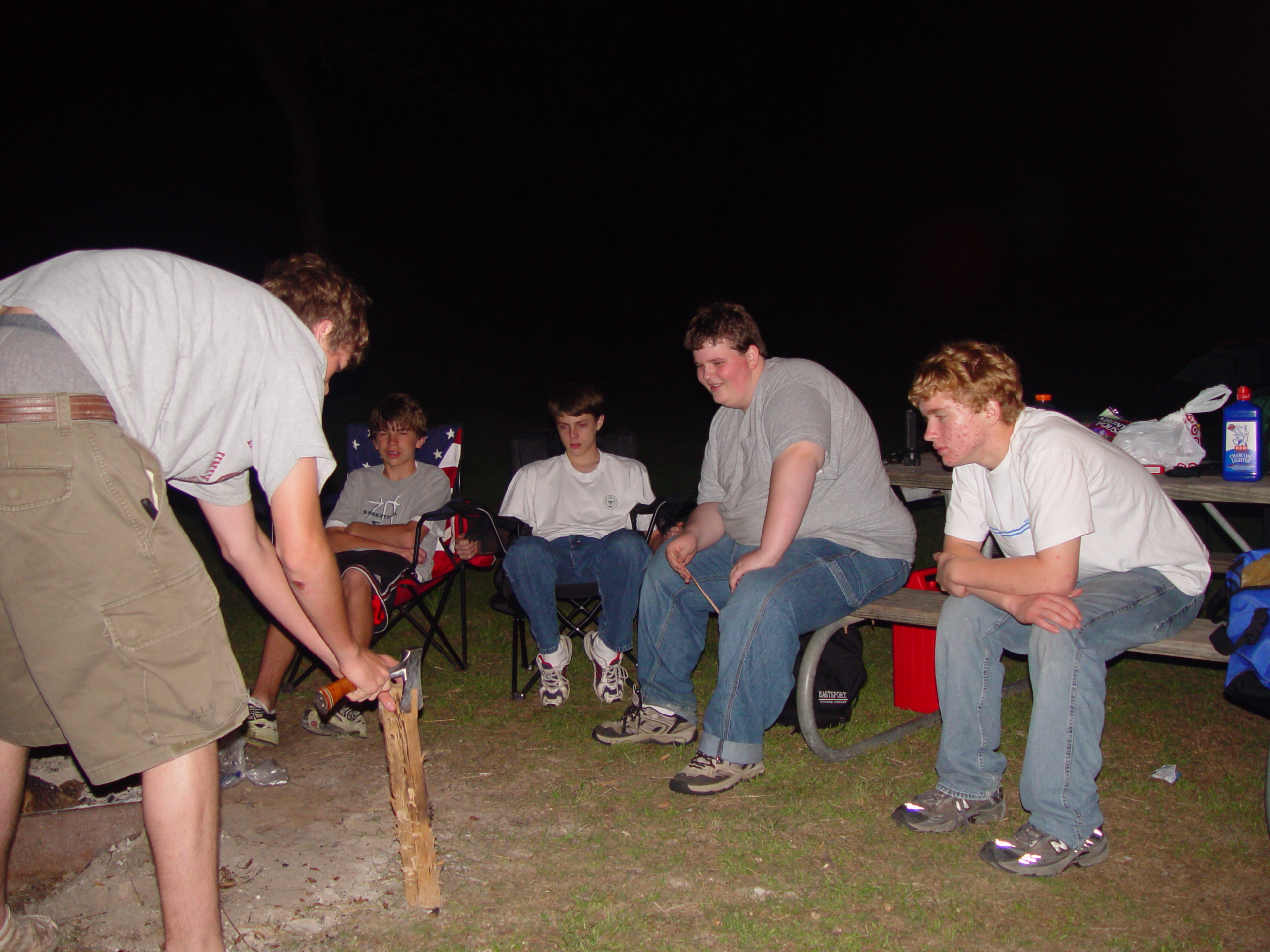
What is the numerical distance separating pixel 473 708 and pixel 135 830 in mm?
1283

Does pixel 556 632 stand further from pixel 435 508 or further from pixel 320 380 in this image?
pixel 320 380

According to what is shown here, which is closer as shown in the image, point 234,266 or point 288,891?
point 288,891

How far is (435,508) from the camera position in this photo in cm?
411

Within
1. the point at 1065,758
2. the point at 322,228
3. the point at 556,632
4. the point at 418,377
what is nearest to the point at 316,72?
the point at 322,228

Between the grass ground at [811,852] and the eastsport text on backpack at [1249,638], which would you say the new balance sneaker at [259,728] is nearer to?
the grass ground at [811,852]

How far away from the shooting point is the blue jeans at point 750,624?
280 cm

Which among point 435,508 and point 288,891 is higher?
point 435,508

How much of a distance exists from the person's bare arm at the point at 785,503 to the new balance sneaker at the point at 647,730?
0.58 m

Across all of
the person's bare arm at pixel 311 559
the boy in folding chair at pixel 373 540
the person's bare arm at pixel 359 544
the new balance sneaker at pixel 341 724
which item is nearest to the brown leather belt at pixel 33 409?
the person's bare arm at pixel 311 559

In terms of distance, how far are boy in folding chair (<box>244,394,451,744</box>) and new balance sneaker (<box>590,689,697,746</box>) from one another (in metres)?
0.86

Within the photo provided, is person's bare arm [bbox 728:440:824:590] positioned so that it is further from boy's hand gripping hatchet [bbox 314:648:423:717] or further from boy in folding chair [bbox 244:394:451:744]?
boy in folding chair [bbox 244:394:451:744]

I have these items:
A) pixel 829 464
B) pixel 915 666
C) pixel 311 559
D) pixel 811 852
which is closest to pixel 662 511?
pixel 829 464

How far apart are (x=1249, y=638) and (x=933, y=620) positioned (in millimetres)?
807

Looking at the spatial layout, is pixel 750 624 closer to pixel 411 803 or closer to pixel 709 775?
pixel 709 775
